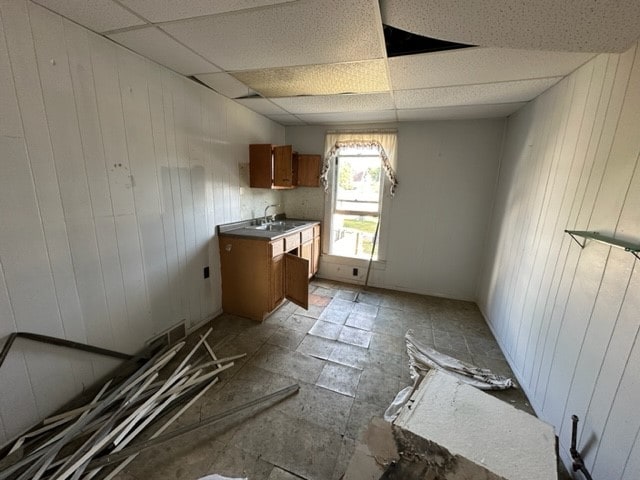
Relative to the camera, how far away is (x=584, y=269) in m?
1.41

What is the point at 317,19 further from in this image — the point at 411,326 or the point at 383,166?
the point at 411,326

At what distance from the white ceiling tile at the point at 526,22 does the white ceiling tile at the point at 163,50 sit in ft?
4.21

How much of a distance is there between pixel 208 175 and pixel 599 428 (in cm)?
308

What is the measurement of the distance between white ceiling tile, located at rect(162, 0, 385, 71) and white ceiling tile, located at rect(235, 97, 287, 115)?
875 millimetres

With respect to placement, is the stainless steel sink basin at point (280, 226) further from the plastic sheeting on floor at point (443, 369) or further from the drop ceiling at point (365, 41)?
the plastic sheeting on floor at point (443, 369)

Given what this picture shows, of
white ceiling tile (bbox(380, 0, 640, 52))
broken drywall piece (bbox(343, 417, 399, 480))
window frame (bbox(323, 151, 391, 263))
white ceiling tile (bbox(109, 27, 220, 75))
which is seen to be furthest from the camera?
window frame (bbox(323, 151, 391, 263))

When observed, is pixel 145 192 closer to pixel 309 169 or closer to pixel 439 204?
pixel 309 169

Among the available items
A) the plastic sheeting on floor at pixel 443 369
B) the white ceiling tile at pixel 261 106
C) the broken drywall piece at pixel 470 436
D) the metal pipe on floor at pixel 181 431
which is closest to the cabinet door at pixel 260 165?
the white ceiling tile at pixel 261 106

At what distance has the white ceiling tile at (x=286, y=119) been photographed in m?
3.26

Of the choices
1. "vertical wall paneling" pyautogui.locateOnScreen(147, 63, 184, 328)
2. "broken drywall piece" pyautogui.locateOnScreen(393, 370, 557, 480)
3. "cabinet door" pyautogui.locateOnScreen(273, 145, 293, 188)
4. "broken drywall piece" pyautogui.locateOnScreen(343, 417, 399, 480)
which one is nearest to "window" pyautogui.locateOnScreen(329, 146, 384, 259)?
"cabinet door" pyautogui.locateOnScreen(273, 145, 293, 188)

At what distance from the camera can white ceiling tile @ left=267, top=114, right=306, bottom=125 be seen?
3258 mm

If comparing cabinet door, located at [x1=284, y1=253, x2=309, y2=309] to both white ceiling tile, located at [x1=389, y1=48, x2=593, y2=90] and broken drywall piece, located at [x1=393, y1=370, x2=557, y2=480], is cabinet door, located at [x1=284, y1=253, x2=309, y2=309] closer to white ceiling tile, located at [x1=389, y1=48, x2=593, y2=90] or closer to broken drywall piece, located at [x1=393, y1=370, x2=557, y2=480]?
broken drywall piece, located at [x1=393, y1=370, x2=557, y2=480]

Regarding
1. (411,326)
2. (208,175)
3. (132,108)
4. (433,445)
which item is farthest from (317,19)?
(411,326)

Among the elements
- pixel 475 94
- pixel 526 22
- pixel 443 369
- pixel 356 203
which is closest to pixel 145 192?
pixel 526 22
